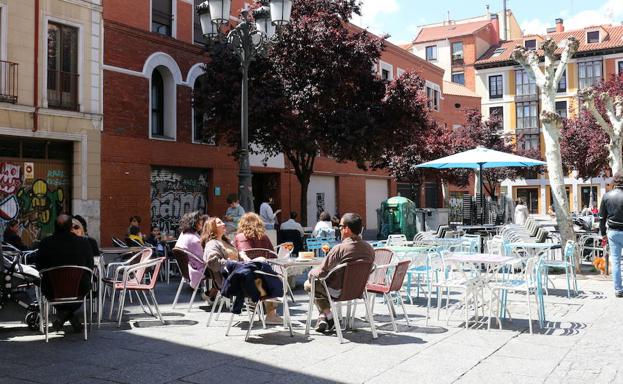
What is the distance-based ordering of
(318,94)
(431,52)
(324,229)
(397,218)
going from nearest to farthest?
(324,229) < (318,94) < (397,218) < (431,52)

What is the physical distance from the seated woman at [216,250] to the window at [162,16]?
11903 millimetres

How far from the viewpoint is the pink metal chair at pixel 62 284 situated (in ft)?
21.5

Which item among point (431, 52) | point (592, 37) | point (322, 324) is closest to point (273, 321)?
point (322, 324)

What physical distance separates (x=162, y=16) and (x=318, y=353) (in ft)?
49.0

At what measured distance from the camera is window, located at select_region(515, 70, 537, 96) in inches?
2147

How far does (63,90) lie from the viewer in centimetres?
1550

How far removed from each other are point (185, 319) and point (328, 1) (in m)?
12.0

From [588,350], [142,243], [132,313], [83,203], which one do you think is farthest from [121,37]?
[588,350]

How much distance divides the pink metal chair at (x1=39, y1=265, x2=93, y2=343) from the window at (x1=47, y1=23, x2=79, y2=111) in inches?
383

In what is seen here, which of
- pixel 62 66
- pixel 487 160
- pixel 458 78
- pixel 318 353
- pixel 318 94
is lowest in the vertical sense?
pixel 318 353

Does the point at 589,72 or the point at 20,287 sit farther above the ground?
the point at 589,72

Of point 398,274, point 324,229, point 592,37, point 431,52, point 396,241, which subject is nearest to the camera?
point 398,274

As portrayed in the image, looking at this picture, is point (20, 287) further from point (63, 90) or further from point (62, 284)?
point (63, 90)

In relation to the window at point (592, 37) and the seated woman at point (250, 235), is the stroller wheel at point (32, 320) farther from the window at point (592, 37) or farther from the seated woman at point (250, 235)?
the window at point (592, 37)
